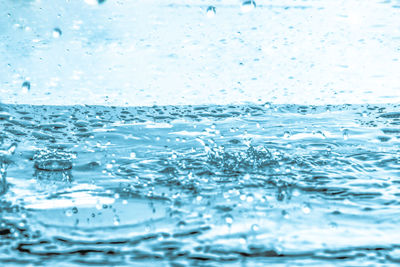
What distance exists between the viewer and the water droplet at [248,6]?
3.38 m

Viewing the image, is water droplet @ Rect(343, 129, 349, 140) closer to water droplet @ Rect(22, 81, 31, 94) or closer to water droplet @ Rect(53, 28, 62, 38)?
water droplet @ Rect(22, 81, 31, 94)

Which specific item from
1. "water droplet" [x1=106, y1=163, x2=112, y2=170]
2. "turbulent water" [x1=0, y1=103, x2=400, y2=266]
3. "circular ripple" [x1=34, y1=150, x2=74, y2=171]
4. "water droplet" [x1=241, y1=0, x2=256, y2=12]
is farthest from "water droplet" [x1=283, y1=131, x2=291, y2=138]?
"water droplet" [x1=241, y1=0, x2=256, y2=12]

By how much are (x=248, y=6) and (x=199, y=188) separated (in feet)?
7.72

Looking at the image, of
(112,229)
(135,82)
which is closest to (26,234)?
(112,229)

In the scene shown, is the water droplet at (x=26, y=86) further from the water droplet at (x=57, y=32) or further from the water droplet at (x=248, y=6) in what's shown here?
the water droplet at (x=248, y=6)

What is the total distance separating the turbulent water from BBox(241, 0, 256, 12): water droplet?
1.52 meters

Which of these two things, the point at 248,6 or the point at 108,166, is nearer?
the point at 108,166

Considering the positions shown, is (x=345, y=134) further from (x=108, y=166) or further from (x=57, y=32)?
(x=57, y=32)

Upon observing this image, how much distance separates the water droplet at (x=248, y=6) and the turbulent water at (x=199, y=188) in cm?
152

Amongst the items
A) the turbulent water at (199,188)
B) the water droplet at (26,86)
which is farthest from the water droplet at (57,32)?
the turbulent water at (199,188)

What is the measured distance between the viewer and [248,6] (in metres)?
3.45

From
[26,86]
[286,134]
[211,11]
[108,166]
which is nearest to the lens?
[108,166]

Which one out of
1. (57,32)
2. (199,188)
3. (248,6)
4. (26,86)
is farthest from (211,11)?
(199,188)

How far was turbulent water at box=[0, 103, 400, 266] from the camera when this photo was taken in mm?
1034
